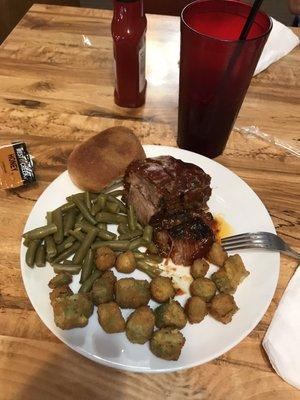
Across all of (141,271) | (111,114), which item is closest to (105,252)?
(141,271)

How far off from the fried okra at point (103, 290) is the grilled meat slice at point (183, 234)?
0.23 metres

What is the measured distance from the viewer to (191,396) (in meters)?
1.07

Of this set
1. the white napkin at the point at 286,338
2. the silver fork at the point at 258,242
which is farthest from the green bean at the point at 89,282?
the white napkin at the point at 286,338

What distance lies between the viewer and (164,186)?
140cm

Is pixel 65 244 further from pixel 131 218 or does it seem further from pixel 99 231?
pixel 131 218

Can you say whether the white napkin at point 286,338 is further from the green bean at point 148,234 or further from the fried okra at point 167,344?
the green bean at point 148,234

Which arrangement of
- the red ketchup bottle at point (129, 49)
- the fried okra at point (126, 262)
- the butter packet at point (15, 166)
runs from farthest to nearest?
the red ketchup bottle at point (129, 49)
the butter packet at point (15, 166)
the fried okra at point (126, 262)

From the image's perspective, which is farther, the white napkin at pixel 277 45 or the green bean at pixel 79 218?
the white napkin at pixel 277 45

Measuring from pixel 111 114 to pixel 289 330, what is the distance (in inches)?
52.2

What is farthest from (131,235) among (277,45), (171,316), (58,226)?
(277,45)

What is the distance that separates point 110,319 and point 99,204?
477mm

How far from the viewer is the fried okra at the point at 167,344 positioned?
105 centimetres

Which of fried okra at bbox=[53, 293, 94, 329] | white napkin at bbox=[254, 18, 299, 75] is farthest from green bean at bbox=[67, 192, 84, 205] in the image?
white napkin at bbox=[254, 18, 299, 75]

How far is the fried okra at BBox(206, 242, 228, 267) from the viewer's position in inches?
50.9
